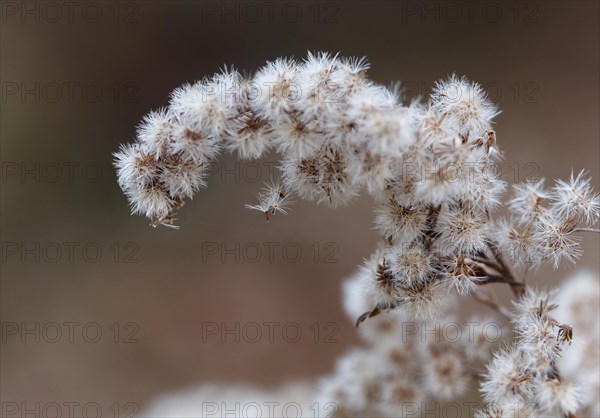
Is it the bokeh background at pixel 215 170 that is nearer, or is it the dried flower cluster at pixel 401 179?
the dried flower cluster at pixel 401 179

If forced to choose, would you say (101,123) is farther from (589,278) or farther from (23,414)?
(589,278)

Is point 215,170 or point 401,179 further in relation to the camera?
point 215,170

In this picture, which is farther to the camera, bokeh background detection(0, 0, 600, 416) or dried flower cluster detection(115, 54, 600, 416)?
bokeh background detection(0, 0, 600, 416)

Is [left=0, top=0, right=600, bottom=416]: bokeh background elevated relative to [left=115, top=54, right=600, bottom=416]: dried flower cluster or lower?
elevated

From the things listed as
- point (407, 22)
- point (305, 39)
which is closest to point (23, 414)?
point (305, 39)

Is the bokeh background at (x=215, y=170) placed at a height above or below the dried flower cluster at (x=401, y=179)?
above
